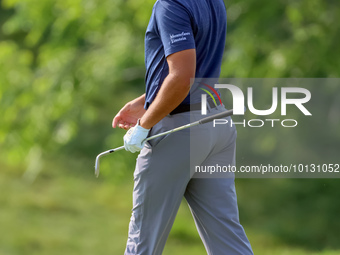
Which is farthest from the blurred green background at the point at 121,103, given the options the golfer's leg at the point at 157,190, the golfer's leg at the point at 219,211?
the golfer's leg at the point at 157,190

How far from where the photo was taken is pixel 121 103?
12438 millimetres

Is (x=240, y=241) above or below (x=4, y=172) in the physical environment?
above

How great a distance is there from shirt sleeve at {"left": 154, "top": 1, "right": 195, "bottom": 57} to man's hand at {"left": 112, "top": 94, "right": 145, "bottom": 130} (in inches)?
21.7

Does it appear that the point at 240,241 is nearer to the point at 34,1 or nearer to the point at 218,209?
the point at 218,209

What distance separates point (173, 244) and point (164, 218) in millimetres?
7285

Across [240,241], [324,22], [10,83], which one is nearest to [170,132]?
[240,241]

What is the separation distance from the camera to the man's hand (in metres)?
3.01


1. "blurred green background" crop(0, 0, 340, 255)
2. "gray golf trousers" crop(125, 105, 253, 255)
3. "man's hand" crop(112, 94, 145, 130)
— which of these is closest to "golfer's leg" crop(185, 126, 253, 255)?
"gray golf trousers" crop(125, 105, 253, 255)

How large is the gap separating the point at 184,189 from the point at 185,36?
0.66 meters

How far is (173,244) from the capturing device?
9.88 metres

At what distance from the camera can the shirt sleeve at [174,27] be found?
248cm

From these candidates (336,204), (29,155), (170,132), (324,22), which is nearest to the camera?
(170,132)

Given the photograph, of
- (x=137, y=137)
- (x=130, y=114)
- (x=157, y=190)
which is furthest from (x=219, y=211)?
(x=130, y=114)

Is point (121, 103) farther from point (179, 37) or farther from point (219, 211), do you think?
point (179, 37)
